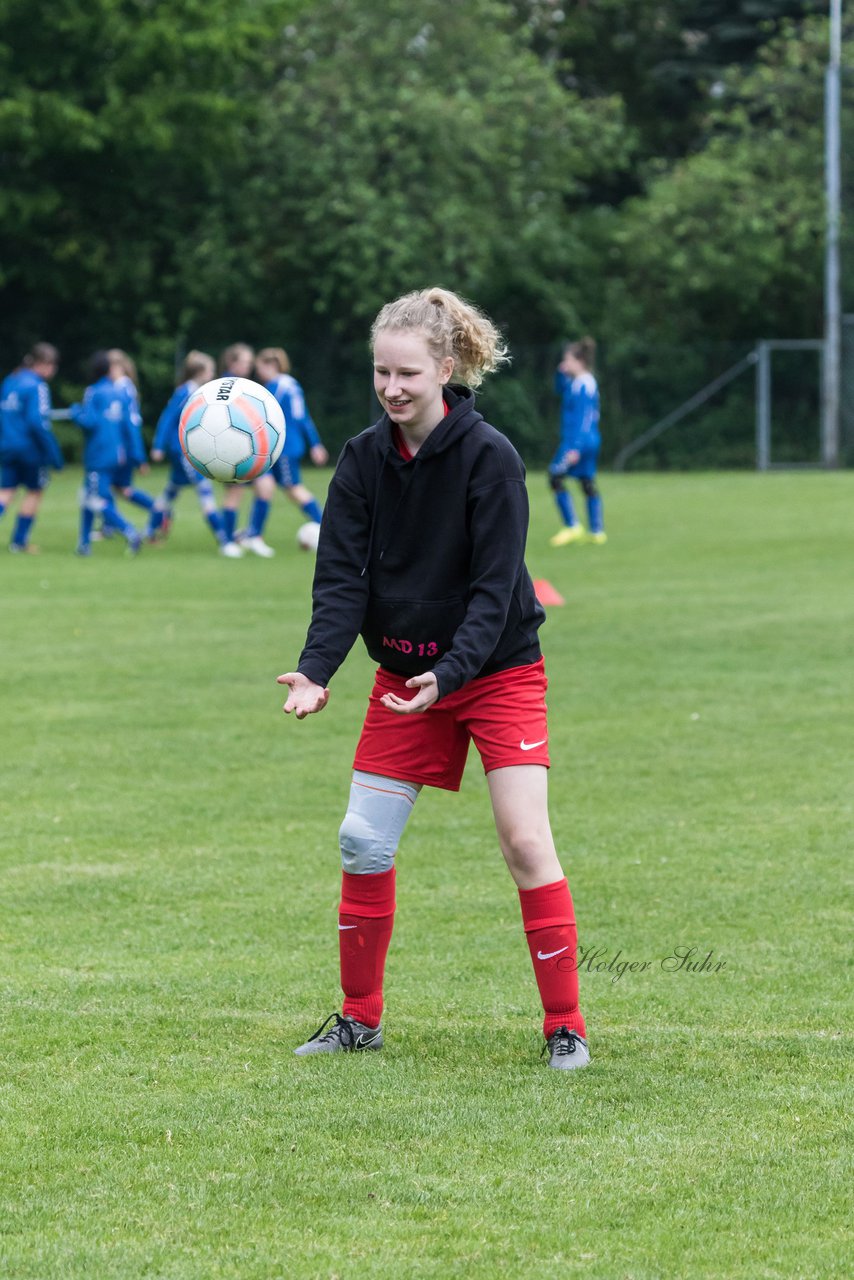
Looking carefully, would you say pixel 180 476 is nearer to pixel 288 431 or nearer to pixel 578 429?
pixel 288 431

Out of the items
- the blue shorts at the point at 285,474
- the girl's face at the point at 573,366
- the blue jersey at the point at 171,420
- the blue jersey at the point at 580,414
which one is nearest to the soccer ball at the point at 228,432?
the blue jersey at the point at 171,420

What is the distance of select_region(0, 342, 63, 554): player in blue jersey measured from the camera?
1797 centimetres

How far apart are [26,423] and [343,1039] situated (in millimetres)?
14460

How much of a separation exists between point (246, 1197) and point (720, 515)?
19816 millimetres

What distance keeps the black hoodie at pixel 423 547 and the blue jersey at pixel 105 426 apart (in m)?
13.9

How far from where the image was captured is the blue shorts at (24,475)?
1825 cm

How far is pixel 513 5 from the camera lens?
146 feet

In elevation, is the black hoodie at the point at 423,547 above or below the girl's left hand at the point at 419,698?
above

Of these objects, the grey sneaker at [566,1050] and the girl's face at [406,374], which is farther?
the grey sneaker at [566,1050]

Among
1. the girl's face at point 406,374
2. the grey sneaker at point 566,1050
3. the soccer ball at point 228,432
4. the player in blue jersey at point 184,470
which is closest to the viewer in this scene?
the girl's face at point 406,374

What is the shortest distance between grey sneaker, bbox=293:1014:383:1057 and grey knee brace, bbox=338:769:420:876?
1.39 feet

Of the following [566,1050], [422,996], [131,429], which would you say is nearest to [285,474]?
[131,429]

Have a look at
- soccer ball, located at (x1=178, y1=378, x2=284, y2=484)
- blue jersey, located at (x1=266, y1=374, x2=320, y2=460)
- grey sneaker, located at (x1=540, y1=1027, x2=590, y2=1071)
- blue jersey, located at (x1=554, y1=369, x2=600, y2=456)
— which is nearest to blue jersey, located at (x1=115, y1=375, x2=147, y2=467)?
blue jersey, located at (x1=266, y1=374, x2=320, y2=460)

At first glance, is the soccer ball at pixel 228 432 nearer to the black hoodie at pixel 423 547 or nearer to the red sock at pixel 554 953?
the black hoodie at pixel 423 547
